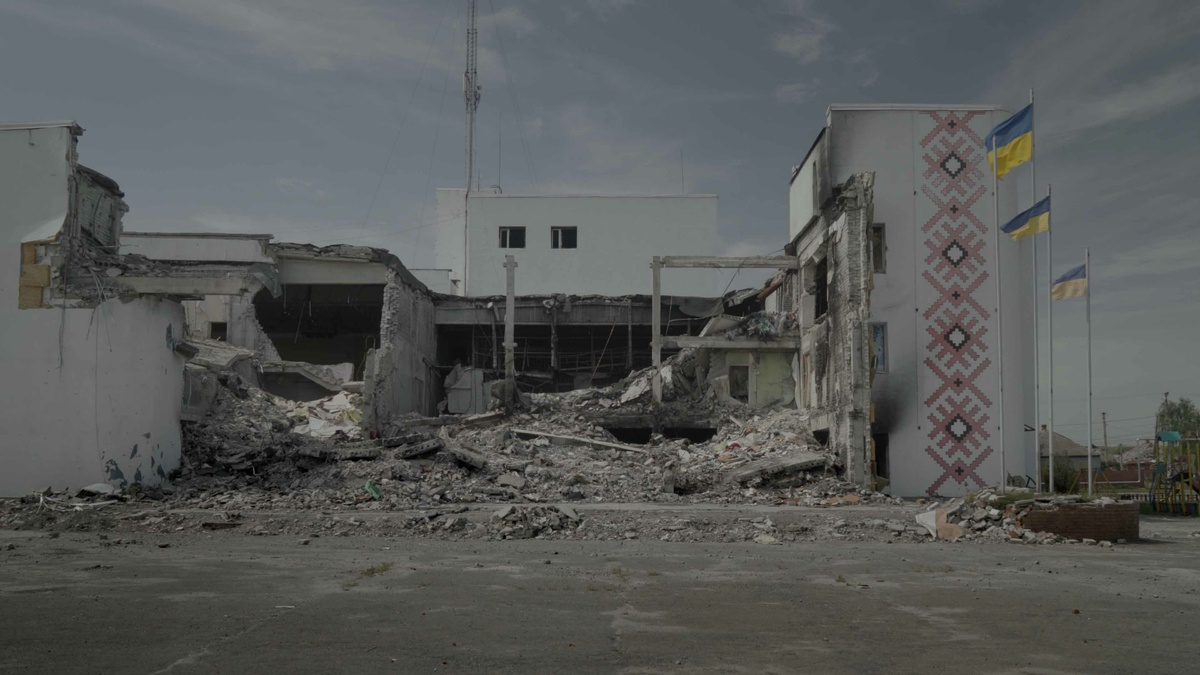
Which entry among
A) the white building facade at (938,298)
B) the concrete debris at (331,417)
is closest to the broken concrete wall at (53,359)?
the concrete debris at (331,417)

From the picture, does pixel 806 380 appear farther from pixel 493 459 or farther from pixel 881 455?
pixel 493 459

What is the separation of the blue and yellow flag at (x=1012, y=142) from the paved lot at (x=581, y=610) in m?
9.29

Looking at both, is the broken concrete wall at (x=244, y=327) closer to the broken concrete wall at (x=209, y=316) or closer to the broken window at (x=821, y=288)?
the broken concrete wall at (x=209, y=316)

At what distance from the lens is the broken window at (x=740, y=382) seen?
90.7ft

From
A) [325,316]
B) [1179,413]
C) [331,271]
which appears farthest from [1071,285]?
[1179,413]

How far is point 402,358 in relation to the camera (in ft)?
90.4

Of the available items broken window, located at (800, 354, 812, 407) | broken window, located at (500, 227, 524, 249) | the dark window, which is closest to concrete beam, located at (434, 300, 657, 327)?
broken window, located at (800, 354, 812, 407)

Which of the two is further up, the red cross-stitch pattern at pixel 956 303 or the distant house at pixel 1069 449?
the red cross-stitch pattern at pixel 956 303

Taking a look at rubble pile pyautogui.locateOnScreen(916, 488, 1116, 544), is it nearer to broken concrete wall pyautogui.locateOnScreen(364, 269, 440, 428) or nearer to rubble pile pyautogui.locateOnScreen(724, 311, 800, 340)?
rubble pile pyautogui.locateOnScreen(724, 311, 800, 340)

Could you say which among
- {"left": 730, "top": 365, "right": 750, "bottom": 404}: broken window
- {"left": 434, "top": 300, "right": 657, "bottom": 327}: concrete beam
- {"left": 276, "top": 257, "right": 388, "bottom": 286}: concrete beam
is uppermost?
{"left": 276, "top": 257, "right": 388, "bottom": 286}: concrete beam

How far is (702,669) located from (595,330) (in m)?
28.0

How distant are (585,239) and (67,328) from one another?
26.4 m

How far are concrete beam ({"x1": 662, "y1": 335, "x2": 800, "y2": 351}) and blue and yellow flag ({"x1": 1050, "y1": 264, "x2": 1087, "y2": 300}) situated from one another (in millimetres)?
7541

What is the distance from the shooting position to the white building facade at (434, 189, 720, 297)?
41969 millimetres
